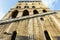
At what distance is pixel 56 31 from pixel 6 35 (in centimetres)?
215

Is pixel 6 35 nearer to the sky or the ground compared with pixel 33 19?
nearer to the ground

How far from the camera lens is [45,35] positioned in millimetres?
6895

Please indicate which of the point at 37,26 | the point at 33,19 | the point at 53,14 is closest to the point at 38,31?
the point at 37,26

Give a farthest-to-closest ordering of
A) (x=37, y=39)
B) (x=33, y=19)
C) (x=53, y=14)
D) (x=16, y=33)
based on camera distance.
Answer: (x=53, y=14) < (x=33, y=19) < (x=16, y=33) < (x=37, y=39)

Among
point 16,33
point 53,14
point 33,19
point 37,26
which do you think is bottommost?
point 16,33

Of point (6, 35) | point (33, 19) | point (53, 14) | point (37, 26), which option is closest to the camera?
point (6, 35)

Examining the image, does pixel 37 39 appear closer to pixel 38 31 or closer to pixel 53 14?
pixel 38 31

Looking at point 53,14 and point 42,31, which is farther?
point 53,14

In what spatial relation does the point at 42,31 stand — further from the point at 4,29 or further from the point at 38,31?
the point at 4,29

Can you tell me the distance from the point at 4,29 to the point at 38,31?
1614 millimetres

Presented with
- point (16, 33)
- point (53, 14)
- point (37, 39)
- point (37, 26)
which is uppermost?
point (53, 14)

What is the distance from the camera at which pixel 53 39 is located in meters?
6.19

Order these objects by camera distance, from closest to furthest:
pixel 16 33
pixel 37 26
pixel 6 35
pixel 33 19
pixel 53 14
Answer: pixel 6 35 < pixel 16 33 < pixel 37 26 < pixel 33 19 < pixel 53 14

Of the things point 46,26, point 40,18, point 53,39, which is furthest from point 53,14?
point 53,39
